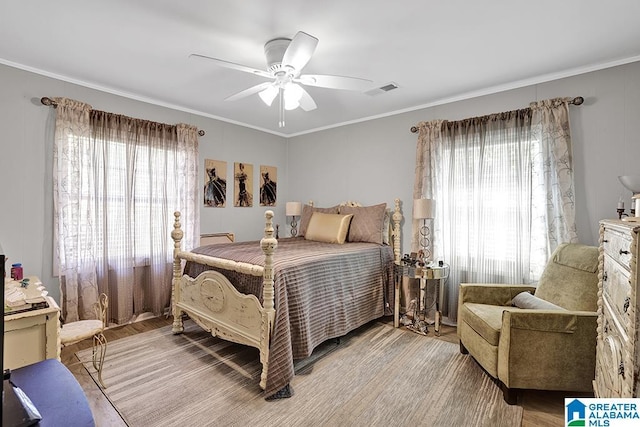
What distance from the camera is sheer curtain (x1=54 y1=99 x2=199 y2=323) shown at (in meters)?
2.94

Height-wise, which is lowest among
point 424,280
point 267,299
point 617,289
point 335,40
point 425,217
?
point 424,280

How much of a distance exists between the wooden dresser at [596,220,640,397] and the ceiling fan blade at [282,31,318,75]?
1.85m

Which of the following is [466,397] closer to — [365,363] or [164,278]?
[365,363]

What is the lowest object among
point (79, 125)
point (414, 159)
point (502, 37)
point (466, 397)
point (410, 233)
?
point (466, 397)

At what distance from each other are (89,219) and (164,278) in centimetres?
102

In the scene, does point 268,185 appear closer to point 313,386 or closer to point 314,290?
point 314,290

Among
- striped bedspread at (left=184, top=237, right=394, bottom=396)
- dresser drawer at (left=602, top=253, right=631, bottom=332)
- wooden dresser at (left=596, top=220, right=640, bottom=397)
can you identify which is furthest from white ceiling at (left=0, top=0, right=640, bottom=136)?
striped bedspread at (left=184, top=237, right=394, bottom=396)

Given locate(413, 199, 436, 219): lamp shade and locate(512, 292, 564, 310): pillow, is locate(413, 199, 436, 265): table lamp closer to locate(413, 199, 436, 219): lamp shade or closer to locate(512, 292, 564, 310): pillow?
locate(413, 199, 436, 219): lamp shade

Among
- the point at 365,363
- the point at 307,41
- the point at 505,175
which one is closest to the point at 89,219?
the point at 307,41

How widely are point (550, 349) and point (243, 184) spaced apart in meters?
3.94

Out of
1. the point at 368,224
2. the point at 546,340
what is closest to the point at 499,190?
the point at 368,224

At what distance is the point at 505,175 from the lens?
10.0 feet

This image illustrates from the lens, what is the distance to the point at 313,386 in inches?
87.7

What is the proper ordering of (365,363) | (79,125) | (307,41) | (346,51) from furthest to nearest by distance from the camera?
(79,125), (365,363), (346,51), (307,41)
